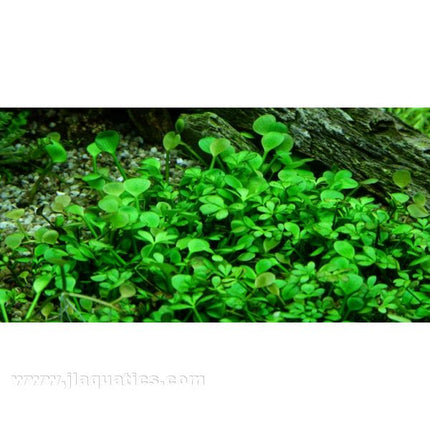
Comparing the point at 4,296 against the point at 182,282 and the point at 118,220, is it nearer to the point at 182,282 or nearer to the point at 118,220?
the point at 118,220

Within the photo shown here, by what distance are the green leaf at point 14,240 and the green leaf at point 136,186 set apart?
435mm

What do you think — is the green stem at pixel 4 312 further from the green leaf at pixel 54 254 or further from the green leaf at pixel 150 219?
the green leaf at pixel 150 219

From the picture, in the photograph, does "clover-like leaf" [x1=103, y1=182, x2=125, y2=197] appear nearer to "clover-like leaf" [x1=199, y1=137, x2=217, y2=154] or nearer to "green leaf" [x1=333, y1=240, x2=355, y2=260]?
"clover-like leaf" [x1=199, y1=137, x2=217, y2=154]

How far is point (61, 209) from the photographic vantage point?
8.76 feet

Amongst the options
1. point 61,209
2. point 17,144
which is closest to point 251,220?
point 61,209

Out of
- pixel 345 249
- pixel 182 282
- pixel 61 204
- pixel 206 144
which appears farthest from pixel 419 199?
pixel 61 204

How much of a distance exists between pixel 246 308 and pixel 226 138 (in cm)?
107

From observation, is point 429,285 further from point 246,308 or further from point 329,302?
point 246,308

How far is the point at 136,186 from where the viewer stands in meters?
2.65

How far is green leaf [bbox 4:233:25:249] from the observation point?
2568 millimetres

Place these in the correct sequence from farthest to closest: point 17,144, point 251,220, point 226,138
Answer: point 17,144 → point 226,138 → point 251,220

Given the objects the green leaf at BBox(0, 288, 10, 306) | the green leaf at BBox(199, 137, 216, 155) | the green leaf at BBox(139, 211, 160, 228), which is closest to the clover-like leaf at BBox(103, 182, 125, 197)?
the green leaf at BBox(139, 211, 160, 228)

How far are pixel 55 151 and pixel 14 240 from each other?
47 cm

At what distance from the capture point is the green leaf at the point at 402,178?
9.09 feet
